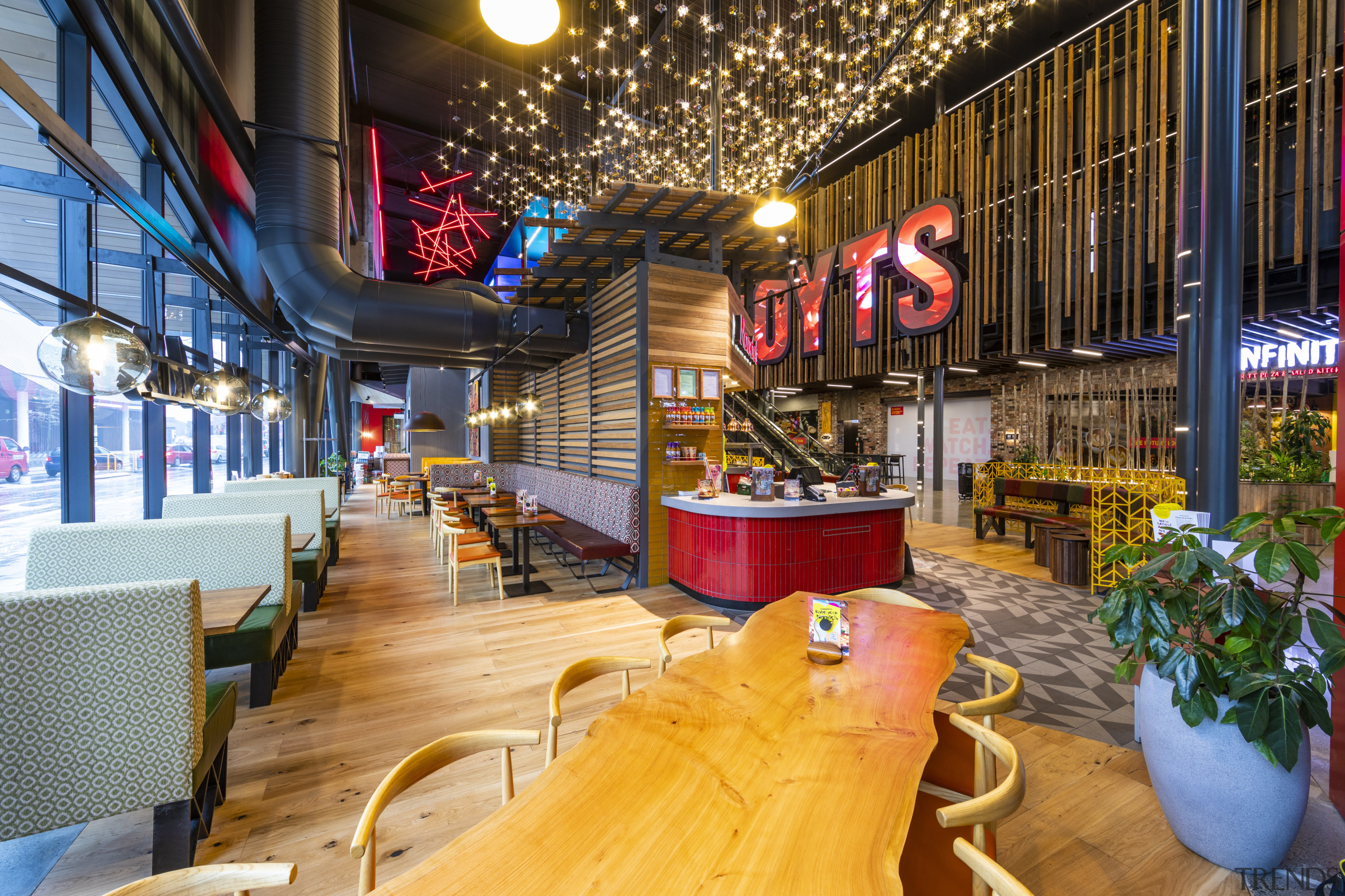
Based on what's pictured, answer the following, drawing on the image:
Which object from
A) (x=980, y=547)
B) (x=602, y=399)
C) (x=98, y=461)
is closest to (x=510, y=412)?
(x=602, y=399)

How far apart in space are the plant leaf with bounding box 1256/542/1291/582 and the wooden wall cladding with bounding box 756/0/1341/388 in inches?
306

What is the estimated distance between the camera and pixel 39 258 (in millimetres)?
3506

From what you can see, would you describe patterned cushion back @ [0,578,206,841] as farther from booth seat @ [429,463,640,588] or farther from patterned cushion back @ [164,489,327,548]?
booth seat @ [429,463,640,588]

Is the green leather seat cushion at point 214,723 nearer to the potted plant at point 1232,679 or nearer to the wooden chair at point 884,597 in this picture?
the wooden chair at point 884,597

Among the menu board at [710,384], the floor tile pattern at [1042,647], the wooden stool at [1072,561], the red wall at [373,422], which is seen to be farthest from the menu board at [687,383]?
the red wall at [373,422]

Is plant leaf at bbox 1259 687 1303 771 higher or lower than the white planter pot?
higher

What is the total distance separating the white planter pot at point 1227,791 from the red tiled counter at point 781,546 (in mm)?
3086

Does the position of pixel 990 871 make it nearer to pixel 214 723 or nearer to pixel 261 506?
pixel 214 723

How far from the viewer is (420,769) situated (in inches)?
53.0

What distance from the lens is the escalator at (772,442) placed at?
1205 cm

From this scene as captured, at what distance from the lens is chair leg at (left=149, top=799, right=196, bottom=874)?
77.2 inches

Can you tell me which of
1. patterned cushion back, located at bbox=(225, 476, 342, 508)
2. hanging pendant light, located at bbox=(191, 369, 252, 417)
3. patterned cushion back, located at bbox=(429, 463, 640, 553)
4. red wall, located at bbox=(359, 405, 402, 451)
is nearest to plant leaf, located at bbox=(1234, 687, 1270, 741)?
patterned cushion back, located at bbox=(429, 463, 640, 553)

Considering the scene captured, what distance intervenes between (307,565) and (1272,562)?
621 cm

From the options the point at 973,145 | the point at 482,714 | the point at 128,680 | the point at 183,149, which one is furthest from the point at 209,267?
the point at 973,145
